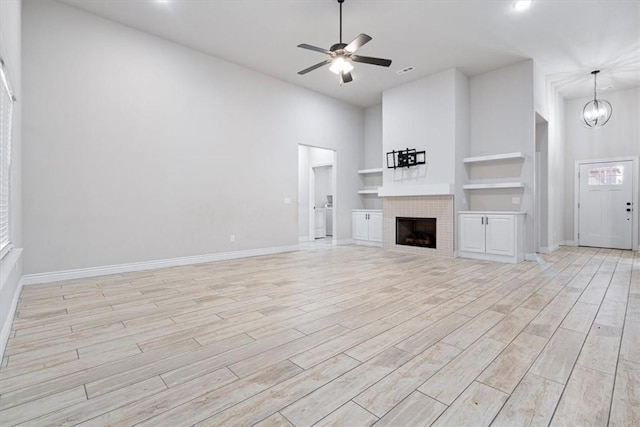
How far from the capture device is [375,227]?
24.5ft

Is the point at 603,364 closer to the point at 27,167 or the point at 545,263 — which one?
the point at 545,263

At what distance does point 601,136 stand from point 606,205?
159cm

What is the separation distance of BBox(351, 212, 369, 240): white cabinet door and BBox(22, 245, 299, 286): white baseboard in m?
2.55

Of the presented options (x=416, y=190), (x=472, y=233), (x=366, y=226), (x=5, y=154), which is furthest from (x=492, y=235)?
(x=5, y=154)

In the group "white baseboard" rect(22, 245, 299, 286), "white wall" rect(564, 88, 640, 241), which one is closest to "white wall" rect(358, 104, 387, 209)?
"white baseboard" rect(22, 245, 299, 286)

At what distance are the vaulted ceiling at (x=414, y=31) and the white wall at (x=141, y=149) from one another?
453 mm

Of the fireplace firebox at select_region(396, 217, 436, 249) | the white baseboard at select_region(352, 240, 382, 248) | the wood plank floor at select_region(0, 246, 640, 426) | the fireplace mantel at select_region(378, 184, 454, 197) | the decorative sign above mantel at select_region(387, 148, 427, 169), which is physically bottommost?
the wood plank floor at select_region(0, 246, 640, 426)

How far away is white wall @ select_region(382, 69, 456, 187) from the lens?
597 cm

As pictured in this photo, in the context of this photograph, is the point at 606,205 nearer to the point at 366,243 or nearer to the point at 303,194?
the point at 366,243

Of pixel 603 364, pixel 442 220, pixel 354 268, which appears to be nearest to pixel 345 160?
pixel 442 220

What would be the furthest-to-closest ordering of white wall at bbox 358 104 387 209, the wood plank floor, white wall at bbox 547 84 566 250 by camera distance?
white wall at bbox 358 104 387 209, white wall at bbox 547 84 566 250, the wood plank floor

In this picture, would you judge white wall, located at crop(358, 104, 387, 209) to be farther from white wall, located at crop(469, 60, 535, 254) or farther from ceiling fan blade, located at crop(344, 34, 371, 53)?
ceiling fan blade, located at crop(344, 34, 371, 53)

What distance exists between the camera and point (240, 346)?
2105 millimetres

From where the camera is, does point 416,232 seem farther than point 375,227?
No
